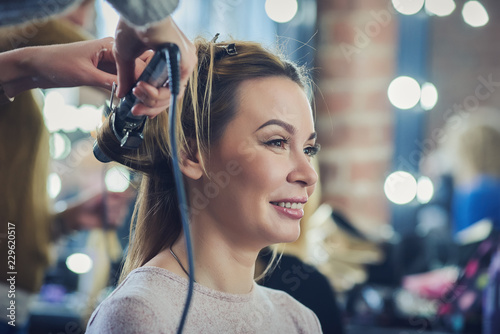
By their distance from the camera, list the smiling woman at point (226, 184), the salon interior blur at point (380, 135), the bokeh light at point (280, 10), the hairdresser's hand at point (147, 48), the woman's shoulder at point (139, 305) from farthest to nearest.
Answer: the bokeh light at point (280, 10), the salon interior blur at point (380, 135), the smiling woman at point (226, 184), the woman's shoulder at point (139, 305), the hairdresser's hand at point (147, 48)

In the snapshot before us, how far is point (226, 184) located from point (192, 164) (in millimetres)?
64

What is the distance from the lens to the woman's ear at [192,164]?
0.78 m

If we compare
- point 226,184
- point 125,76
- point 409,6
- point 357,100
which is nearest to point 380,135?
point 357,100

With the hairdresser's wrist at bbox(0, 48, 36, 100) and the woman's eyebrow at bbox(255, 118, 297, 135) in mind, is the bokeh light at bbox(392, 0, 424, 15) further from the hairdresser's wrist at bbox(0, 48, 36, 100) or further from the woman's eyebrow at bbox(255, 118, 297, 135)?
the hairdresser's wrist at bbox(0, 48, 36, 100)

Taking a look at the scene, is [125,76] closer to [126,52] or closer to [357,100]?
[126,52]

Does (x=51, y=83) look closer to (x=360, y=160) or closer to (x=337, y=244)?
(x=337, y=244)

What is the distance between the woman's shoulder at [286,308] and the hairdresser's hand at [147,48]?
416 millimetres

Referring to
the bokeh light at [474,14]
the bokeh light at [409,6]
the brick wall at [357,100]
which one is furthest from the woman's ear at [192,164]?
the bokeh light at [474,14]

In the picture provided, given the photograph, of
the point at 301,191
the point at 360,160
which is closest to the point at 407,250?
the point at 360,160

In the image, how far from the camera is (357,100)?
1.78 m

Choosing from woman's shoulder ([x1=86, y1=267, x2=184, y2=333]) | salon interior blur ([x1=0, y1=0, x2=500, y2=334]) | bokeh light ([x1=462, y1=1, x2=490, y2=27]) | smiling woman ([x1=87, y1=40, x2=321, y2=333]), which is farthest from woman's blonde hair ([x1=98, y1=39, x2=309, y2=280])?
bokeh light ([x1=462, y1=1, x2=490, y2=27])

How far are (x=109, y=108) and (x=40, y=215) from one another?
0.45 meters

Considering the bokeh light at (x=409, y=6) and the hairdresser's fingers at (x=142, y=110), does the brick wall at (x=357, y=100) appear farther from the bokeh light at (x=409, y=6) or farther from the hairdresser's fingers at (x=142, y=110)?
the hairdresser's fingers at (x=142, y=110)

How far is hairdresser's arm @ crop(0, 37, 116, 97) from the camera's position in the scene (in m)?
0.66
